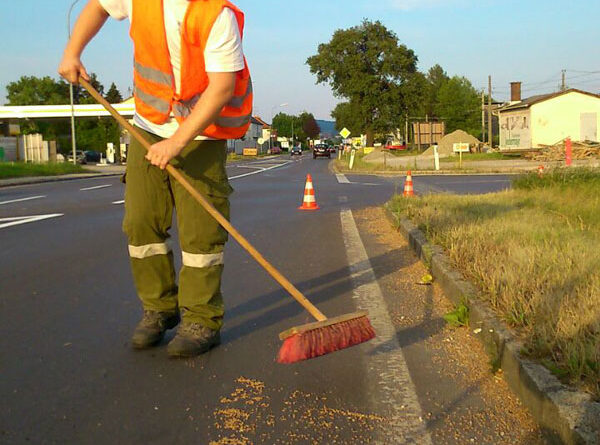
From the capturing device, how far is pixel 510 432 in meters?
2.63

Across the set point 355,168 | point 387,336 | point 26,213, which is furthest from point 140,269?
point 355,168

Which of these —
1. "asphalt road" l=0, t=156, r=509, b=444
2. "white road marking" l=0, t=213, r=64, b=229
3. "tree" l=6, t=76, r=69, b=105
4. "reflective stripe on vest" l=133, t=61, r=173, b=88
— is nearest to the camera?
"asphalt road" l=0, t=156, r=509, b=444

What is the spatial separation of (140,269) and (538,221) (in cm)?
485

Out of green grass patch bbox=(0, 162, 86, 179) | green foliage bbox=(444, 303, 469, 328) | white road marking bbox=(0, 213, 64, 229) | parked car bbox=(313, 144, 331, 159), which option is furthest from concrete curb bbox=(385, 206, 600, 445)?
parked car bbox=(313, 144, 331, 159)

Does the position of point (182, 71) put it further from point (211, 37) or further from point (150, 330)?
point (150, 330)

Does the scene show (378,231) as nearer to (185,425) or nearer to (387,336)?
(387,336)

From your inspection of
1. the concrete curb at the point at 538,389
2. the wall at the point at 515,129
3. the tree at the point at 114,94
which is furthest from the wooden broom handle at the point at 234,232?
the tree at the point at 114,94

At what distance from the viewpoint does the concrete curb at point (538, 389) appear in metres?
2.32

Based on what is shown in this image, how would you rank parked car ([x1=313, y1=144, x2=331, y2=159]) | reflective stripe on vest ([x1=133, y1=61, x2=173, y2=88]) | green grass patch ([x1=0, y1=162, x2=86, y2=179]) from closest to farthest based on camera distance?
reflective stripe on vest ([x1=133, y1=61, x2=173, y2=88]) < green grass patch ([x1=0, y1=162, x2=86, y2=179]) < parked car ([x1=313, y1=144, x2=331, y2=159])

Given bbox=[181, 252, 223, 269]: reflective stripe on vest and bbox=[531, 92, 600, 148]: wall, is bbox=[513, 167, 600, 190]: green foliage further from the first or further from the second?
bbox=[531, 92, 600, 148]: wall

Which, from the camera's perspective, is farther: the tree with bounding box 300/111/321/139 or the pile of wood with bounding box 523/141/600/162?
the tree with bounding box 300/111/321/139

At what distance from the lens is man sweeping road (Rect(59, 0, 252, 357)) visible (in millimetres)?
3117

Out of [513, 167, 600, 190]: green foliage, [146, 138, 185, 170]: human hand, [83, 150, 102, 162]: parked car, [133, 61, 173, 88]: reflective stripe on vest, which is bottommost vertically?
[513, 167, 600, 190]: green foliage

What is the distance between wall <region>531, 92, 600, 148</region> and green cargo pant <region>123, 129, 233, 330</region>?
4528 centimetres
